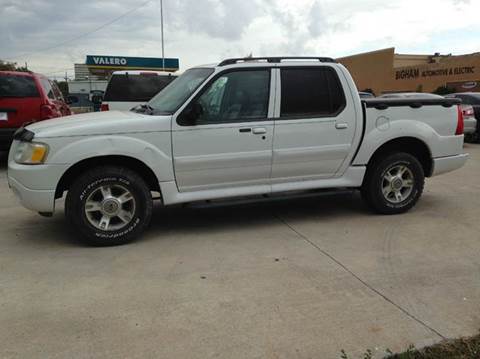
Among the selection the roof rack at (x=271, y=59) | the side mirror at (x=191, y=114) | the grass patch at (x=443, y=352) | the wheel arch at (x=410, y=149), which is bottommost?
the grass patch at (x=443, y=352)

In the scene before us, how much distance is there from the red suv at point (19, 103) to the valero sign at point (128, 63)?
1202 inches

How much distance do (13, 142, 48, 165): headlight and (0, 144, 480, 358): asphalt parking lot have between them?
89 centimetres

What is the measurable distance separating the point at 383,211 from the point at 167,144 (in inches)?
109

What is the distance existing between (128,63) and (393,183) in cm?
3807

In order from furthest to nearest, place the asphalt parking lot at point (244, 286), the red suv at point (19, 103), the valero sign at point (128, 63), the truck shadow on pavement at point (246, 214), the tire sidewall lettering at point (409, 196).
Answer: the valero sign at point (128, 63) < the red suv at point (19, 103) < the tire sidewall lettering at point (409, 196) < the truck shadow on pavement at point (246, 214) < the asphalt parking lot at point (244, 286)

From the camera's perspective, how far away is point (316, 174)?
18.4ft

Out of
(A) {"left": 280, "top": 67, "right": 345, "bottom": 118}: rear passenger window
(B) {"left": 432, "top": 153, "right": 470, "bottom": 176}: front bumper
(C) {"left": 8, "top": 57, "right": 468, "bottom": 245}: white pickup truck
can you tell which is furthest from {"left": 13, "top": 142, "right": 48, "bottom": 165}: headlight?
(B) {"left": 432, "top": 153, "right": 470, "bottom": 176}: front bumper

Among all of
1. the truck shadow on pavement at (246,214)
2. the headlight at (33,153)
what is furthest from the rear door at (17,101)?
the headlight at (33,153)

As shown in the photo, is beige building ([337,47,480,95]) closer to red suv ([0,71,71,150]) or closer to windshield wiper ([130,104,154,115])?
red suv ([0,71,71,150])

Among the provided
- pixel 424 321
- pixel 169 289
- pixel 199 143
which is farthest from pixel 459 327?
pixel 199 143

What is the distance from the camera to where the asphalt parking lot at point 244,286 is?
3.11 m

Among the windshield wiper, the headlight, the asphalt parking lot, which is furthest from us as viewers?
the windshield wiper

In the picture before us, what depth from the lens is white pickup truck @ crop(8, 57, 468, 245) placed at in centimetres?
475

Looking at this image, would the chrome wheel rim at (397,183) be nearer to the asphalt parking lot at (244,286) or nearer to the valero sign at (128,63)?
the asphalt parking lot at (244,286)
